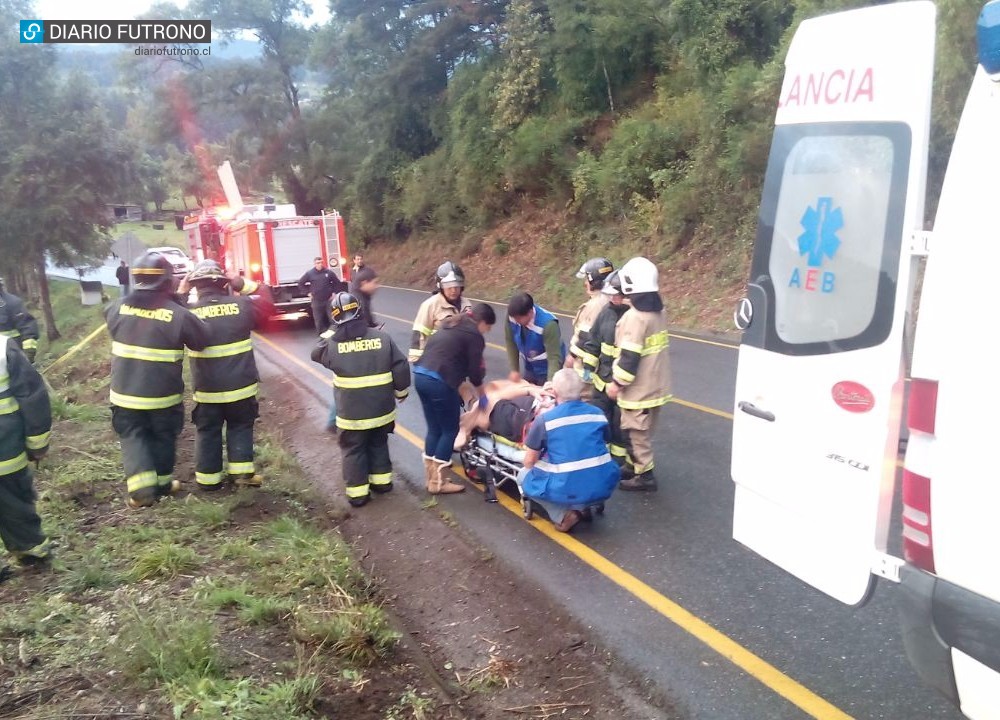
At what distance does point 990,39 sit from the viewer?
2.38 m

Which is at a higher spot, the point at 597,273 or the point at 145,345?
the point at 597,273

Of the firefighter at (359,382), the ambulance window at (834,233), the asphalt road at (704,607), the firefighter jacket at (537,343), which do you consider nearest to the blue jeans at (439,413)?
the firefighter at (359,382)

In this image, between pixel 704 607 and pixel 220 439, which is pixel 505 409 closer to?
pixel 704 607

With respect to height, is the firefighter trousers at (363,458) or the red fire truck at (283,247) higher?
the red fire truck at (283,247)

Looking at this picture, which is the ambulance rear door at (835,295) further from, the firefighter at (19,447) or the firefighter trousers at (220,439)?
the firefighter trousers at (220,439)

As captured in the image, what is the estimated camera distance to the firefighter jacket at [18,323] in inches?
325

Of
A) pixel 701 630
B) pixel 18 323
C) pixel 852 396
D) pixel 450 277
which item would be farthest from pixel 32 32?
pixel 852 396

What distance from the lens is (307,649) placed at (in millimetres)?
3926

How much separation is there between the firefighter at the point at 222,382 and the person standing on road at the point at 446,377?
1371 millimetres

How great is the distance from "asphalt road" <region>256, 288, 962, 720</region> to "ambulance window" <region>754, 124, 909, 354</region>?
161cm

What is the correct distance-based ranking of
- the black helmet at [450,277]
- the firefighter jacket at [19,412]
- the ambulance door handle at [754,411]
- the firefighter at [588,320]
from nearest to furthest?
the ambulance door handle at [754,411] → the firefighter jacket at [19,412] → the firefighter at [588,320] → the black helmet at [450,277]

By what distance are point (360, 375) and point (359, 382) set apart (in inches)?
2.1

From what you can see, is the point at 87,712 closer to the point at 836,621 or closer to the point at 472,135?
the point at 836,621

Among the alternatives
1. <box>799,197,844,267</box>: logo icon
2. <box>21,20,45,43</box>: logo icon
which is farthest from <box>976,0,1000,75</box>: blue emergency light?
<box>21,20,45,43</box>: logo icon
